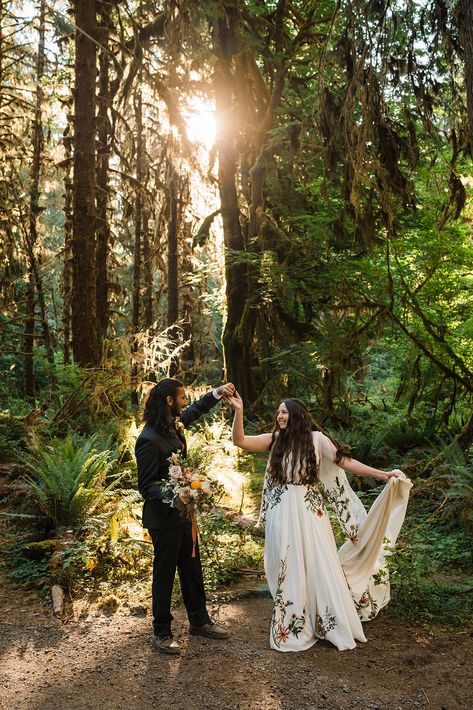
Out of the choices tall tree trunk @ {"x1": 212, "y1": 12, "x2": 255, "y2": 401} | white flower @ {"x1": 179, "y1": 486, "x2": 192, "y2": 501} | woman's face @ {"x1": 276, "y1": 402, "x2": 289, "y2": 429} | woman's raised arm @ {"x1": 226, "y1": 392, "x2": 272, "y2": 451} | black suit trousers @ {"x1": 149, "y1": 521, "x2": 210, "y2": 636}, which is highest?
tall tree trunk @ {"x1": 212, "y1": 12, "x2": 255, "y2": 401}

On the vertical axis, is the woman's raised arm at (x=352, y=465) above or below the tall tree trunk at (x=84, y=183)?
below

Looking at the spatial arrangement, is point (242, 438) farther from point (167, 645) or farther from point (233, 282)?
point (233, 282)

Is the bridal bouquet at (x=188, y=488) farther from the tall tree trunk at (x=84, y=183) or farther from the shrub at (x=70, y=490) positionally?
the tall tree trunk at (x=84, y=183)

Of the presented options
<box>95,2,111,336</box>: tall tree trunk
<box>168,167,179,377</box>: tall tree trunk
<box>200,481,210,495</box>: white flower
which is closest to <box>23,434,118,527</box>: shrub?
<box>200,481,210,495</box>: white flower

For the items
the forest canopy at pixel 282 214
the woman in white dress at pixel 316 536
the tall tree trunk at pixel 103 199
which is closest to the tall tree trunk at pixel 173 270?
the forest canopy at pixel 282 214

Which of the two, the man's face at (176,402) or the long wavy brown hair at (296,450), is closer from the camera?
the man's face at (176,402)

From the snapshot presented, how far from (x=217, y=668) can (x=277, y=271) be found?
858 centimetres

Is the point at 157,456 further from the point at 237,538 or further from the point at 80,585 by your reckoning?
the point at 237,538

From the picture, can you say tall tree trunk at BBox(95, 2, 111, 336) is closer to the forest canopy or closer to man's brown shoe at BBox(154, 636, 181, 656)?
the forest canopy

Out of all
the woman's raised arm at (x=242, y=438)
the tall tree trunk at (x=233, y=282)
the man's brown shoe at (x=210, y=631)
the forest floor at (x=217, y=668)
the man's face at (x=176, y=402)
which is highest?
the tall tree trunk at (x=233, y=282)

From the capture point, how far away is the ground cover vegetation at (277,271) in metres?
6.73

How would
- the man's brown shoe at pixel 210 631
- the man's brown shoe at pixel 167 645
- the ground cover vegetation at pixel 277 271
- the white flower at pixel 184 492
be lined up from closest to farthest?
the white flower at pixel 184 492 < the man's brown shoe at pixel 167 645 < the man's brown shoe at pixel 210 631 < the ground cover vegetation at pixel 277 271

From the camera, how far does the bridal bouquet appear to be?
4.67 meters

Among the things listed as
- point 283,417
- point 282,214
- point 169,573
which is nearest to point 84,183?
point 282,214
